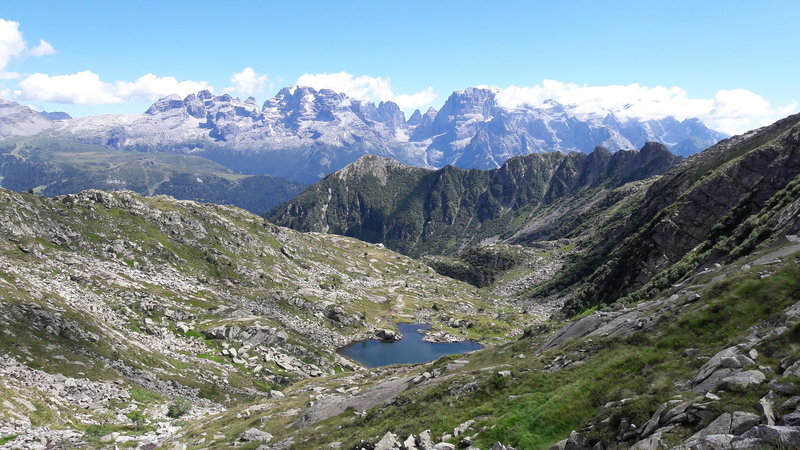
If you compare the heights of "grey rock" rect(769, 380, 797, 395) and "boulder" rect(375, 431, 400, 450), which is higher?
"grey rock" rect(769, 380, 797, 395)

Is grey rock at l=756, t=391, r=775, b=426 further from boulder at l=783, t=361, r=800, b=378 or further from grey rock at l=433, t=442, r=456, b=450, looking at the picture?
grey rock at l=433, t=442, r=456, b=450

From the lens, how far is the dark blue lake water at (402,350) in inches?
5791

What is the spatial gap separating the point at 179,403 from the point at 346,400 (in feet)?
115

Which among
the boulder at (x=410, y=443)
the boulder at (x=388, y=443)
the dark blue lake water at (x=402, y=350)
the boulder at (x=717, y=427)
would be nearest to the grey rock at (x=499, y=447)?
the boulder at (x=410, y=443)

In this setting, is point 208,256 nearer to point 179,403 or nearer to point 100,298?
point 100,298

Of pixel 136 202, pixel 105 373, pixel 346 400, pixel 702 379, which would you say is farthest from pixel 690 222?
pixel 136 202

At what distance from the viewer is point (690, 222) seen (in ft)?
405

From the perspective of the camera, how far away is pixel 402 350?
6339 inches

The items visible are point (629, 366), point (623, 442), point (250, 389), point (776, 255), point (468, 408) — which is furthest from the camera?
point (250, 389)

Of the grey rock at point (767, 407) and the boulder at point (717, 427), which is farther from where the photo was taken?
the boulder at point (717, 427)

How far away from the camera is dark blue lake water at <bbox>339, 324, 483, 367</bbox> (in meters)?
147

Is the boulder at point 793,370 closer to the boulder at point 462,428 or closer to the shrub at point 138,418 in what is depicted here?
the boulder at point 462,428

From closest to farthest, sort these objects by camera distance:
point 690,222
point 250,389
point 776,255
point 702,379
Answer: point 702,379, point 776,255, point 250,389, point 690,222

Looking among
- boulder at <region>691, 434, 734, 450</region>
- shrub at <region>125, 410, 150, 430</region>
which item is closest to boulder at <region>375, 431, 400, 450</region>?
boulder at <region>691, 434, 734, 450</region>
